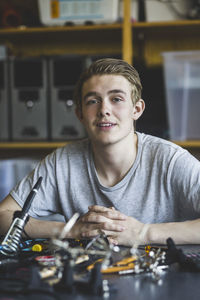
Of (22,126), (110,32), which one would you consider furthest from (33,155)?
(110,32)

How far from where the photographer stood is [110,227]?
3.88 ft

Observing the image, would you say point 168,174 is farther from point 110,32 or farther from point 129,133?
point 110,32

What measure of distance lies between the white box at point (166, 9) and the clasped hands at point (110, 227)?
5.20 feet

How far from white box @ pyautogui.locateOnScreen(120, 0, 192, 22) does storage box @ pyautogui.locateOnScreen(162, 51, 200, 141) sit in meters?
0.28

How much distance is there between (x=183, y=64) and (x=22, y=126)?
100 centimetres

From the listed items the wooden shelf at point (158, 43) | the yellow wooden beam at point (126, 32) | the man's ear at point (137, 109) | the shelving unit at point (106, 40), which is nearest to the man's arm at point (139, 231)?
the man's ear at point (137, 109)

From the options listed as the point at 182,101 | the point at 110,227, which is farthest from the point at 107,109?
the point at 182,101

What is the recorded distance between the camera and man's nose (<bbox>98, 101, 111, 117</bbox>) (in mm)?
1375

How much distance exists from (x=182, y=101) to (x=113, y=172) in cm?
105

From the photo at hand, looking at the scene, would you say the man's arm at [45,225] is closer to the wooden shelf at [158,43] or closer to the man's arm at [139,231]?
the man's arm at [139,231]

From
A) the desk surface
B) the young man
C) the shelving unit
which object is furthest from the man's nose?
the shelving unit

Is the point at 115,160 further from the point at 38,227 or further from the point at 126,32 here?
the point at 126,32

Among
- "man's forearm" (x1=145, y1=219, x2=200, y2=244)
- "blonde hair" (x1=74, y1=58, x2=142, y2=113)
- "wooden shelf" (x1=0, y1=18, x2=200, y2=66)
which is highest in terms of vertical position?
"wooden shelf" (x1=0, y1=18, x2=200, y2=66)

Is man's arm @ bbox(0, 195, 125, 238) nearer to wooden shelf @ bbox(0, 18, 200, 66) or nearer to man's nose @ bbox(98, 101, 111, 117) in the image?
man's nose @ bbox(98, 101, 111, 117)
